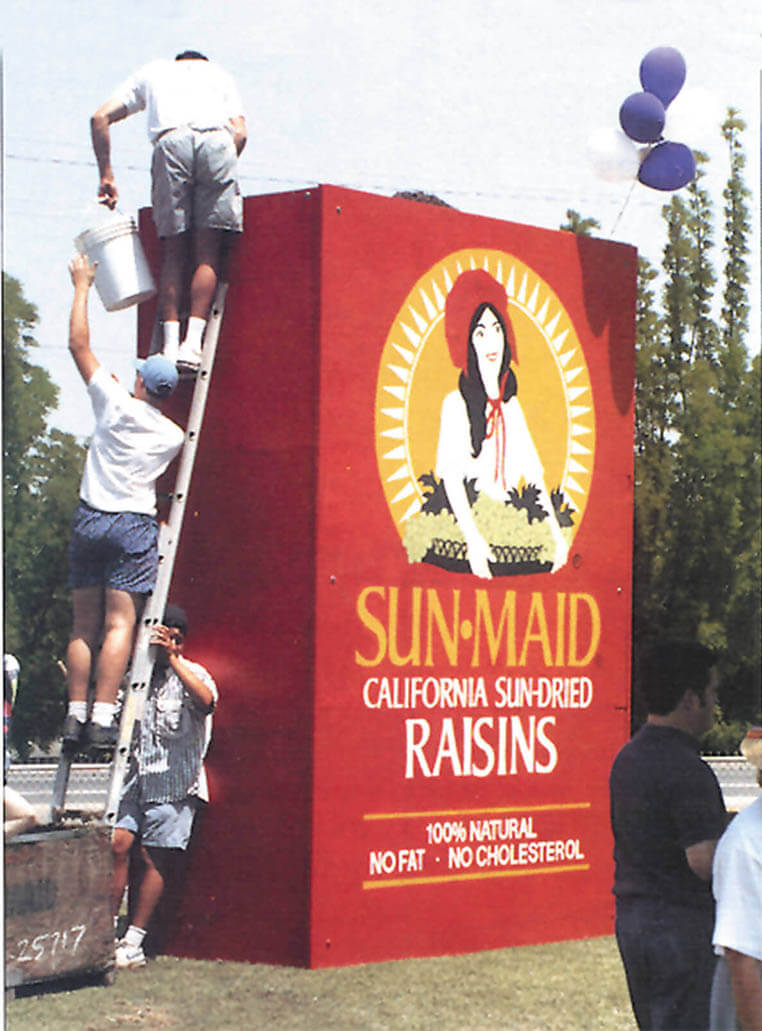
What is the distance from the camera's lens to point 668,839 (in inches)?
160

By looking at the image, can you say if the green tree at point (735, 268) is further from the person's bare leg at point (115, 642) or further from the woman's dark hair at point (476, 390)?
the person's bare leg at point (115, 642)

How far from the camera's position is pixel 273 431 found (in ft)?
21.1

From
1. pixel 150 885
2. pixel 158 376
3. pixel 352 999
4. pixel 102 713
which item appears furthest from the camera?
pixel 150 885

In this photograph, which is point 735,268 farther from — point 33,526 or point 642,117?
point 33,526

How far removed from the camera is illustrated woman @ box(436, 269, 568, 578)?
22.0 feet

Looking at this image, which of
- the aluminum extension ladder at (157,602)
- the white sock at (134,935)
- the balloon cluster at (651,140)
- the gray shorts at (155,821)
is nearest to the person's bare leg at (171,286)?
the aluminum extension ladder at (157,602)

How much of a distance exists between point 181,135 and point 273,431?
1.15 meters

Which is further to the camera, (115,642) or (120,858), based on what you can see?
(120,858)

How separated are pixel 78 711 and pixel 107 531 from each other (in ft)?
2.15

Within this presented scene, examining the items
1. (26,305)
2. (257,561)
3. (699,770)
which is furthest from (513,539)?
(699,770)

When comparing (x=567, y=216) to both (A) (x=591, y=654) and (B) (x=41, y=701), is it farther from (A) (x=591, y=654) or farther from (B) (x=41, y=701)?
(B) (x=41, y=701)

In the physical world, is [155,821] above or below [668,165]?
below

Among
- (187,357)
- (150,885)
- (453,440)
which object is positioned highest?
(187,357)

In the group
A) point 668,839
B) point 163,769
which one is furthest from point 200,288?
point 668,839
